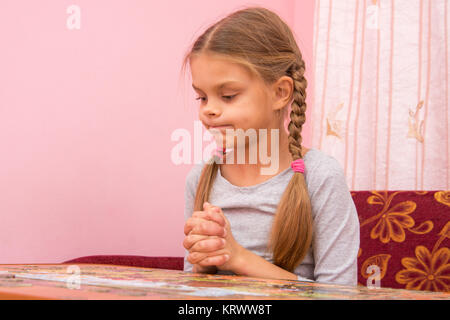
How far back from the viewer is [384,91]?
5.34 ft

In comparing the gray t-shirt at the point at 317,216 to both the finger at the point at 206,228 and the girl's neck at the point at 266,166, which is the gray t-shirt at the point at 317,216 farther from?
the finger at the point at 206,228

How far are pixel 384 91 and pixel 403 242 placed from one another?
23.0 inches

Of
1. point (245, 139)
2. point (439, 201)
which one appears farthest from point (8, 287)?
point (439, 201)

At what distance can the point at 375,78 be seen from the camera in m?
1.67

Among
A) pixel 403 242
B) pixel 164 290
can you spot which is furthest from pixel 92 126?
pixel 164 290

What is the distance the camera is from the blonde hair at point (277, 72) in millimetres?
953

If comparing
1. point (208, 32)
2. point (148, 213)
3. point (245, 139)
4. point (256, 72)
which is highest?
point (208, 32)

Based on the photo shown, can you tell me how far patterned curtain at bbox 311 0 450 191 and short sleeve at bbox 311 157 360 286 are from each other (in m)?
0.68

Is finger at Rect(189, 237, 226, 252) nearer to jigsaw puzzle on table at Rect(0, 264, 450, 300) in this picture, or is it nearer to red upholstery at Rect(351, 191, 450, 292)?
jigsaw puzzle on table at Rect(0, 264, 450, 300)

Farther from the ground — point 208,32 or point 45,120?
point 208,32
